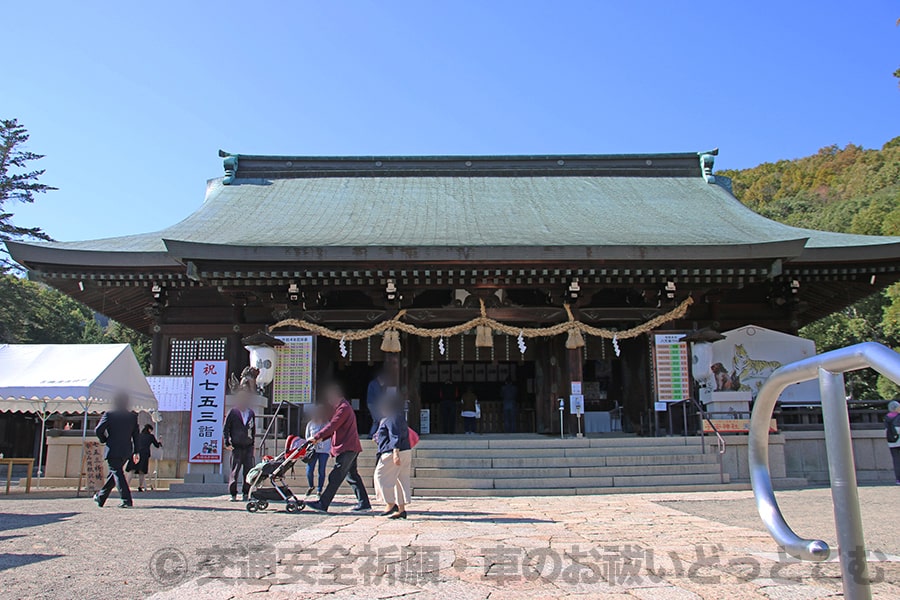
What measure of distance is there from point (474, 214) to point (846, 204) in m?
38.9

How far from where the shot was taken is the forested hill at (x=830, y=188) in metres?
40.3

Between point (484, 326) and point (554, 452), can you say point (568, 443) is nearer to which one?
point (554, 452)

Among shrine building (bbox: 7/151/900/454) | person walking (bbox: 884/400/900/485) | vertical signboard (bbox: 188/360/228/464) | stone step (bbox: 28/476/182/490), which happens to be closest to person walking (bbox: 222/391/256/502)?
vertical signboard (bbox: 188/360/228/464)

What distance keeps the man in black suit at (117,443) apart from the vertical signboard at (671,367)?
9.42m

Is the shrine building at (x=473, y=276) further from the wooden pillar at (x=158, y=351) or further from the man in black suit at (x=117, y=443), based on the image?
the man in black suit at (x=117, y=443)

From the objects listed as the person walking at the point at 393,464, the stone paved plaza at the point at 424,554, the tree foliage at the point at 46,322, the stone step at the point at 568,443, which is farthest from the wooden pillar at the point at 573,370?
the tree foliage at the point at 46,322

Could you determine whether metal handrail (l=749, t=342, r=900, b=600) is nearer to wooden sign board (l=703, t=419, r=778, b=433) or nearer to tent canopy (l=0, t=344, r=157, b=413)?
wooden sign board (l=703, t=419, r=778, b=433)

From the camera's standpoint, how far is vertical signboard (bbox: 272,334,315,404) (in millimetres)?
13633

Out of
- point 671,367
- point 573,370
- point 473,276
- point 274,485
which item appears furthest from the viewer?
point 671,367

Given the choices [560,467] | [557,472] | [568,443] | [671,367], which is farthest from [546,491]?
[671,367]

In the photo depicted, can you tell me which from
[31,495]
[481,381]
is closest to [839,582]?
[31,495]

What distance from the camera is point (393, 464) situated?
7.62m

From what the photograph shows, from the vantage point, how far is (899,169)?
5091cm

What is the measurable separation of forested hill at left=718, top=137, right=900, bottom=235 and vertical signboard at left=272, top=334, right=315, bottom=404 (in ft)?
82.6
